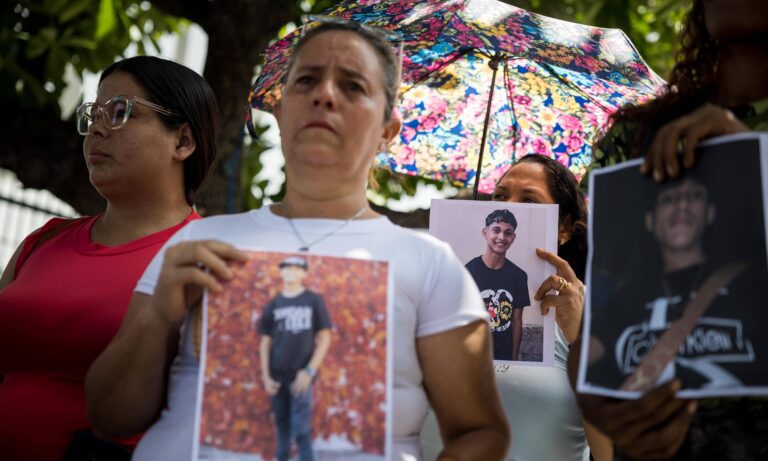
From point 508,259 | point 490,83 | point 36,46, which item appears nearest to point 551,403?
point 508,259

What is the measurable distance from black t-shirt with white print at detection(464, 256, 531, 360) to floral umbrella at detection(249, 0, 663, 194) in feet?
2.35

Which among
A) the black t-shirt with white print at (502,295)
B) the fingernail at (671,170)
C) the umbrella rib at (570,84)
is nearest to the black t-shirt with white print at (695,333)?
the fingernail at (671,170)

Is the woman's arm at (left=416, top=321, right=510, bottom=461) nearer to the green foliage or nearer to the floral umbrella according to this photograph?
the floral umbrella

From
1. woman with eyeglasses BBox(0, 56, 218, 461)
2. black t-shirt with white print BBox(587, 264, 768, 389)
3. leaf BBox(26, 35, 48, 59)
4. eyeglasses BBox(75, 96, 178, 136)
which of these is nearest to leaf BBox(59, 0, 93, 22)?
leaf BBox(26, 35, 48, 59)

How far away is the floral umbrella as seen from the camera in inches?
130

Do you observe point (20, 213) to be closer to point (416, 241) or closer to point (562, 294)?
point (562, 294)

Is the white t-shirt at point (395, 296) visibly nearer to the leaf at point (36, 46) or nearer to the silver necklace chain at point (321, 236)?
the silver necklace chain at point (321, 236)

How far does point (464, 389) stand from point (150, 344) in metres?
0.64

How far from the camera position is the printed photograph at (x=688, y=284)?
1.60 metres

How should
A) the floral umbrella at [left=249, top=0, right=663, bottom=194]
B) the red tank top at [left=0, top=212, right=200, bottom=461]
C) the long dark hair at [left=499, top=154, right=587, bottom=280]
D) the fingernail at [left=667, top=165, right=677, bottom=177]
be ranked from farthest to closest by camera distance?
the long dark hair at [left=499, top=154, right=587, bottom=280] → the floral umbrella at [left=249, top=0, right=663, bottom=194] → the red tank top at [left=0, top=212, right=200, bottom=461] → the fingernail at [left=667, top=165, right=677, bottom=177]

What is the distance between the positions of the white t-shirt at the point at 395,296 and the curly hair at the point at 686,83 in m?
0.48

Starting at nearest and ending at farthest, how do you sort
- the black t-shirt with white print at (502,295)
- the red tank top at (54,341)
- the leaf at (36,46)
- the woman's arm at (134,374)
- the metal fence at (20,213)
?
the woman's arm at (134,374), the red tank top at (54,341), the black t-shirt with white print at (502,295), the leaf at (36,46), the metal fence at (20,213)

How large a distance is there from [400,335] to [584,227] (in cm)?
183

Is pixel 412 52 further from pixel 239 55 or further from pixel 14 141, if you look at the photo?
pixel 14 141
